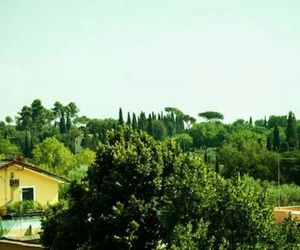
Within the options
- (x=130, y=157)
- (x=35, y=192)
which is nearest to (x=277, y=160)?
(x=35, y=192)

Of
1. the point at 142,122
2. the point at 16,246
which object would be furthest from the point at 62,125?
the point at 16,246

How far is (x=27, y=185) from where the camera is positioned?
3759cm

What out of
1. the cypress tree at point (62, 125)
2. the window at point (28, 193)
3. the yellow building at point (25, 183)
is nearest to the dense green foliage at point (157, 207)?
the yellow building at point (25, 183)

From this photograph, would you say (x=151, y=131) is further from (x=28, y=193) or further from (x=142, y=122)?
(x=28, y=193)

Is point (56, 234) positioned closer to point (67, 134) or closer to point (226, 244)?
point (226, 244)

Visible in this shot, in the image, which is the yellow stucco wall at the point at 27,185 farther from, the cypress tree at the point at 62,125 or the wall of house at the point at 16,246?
the cypress tree at the point at 62,125

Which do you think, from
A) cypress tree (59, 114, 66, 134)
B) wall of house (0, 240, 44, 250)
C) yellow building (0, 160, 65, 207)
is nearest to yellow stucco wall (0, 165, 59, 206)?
yellow building (0, 160, 65, 207)

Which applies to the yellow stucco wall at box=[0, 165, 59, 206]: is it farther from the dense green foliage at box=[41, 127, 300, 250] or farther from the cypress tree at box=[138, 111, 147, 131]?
the cypress tree at box=[138, 111, 147, 131]

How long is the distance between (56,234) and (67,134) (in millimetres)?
104599

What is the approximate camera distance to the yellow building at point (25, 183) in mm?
36812

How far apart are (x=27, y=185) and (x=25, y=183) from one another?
16cm

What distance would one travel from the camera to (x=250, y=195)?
15398mm

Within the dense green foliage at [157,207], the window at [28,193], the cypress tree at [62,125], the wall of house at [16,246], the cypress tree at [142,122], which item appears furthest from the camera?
the cypress tree at [62,125]

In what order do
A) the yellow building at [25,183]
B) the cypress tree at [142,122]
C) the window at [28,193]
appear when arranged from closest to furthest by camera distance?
the yellow building at [25,183]
the window at [28,193]
the cypress tree at [142,122]
